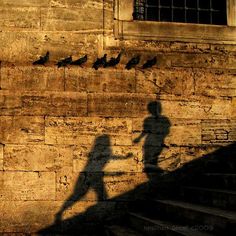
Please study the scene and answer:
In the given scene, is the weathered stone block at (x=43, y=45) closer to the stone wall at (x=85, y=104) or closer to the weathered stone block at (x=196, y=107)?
the stone wall at (x=85, y=104)

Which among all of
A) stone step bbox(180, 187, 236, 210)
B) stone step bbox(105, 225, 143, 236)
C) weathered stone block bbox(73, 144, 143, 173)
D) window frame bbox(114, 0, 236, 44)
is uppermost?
window frame bbox(114, 0, 236, 44)

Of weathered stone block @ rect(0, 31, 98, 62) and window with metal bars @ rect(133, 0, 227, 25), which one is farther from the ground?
window with metal bars @ rect(133, 0, 227, 25)

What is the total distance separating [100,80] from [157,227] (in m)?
2.71

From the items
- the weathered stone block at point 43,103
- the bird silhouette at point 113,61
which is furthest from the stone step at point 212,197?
the bird silhouette at point 113,61

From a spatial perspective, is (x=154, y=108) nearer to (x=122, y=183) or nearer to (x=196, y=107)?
(x=196, y=107)

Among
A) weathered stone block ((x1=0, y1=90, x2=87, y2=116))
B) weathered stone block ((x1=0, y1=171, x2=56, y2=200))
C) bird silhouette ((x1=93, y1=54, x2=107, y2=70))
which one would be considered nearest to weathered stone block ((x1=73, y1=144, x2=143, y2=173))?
weathered stone block ((x1=0, y1=171, x2=56, y2=200))

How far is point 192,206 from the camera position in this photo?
5.51m

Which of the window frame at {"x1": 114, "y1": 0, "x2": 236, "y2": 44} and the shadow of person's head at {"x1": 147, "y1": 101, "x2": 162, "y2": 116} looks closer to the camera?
the shadow of person's head at {"x1": 147, "y1": 101, "x2": 162, "y2": 116}

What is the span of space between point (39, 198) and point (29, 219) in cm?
33

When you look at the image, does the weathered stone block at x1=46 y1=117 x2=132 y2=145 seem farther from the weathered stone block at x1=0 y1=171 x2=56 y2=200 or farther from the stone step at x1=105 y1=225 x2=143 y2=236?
the stone step at x1=105 y1=225 x2=143 y2=236

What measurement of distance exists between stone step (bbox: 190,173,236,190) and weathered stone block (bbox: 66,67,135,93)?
1735mm

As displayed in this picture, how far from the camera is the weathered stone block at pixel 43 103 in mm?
6824

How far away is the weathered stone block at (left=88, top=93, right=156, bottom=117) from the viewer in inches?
276

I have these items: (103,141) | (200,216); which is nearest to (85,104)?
(103,141)
